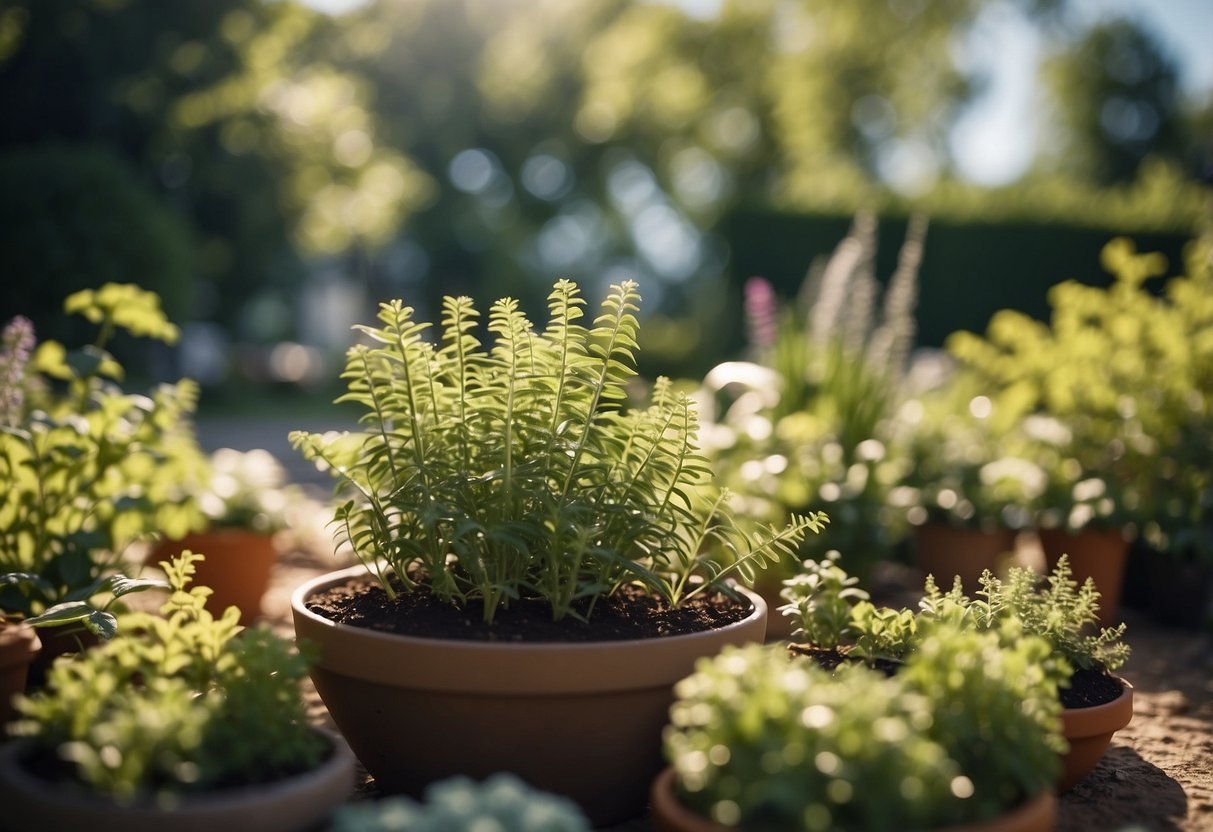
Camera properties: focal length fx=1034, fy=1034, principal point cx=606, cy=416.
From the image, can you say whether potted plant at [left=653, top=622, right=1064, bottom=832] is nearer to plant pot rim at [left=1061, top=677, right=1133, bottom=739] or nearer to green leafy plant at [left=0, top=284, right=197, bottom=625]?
plant pot rim at [left=1061, top=677, right=1133, bottom=739]

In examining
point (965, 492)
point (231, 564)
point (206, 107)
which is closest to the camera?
point (231, 564)

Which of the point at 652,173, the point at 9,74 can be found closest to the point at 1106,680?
the point at 9,74

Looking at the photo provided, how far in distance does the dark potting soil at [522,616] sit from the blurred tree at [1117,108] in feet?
103

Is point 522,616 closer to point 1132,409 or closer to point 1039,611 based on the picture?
point 1039,611

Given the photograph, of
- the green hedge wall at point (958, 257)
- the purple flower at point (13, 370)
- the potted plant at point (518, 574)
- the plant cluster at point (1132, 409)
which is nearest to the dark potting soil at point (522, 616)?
the potted plant at point (518, 574)

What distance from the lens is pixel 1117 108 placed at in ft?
101

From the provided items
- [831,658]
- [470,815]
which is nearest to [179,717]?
[470,815]

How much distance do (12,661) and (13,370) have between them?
1.14 m

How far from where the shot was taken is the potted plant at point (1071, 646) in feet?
6.64

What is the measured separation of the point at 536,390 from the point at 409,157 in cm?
2154

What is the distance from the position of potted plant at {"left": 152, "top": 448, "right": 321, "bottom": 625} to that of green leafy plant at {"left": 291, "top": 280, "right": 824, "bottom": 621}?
148 cm

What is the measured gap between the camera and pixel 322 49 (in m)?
16.8

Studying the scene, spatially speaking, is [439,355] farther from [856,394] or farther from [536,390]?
[856,394]

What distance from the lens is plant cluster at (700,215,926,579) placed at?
3652mm
